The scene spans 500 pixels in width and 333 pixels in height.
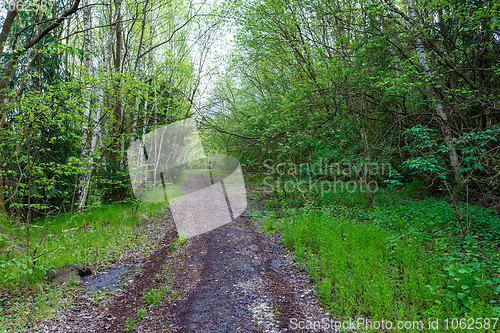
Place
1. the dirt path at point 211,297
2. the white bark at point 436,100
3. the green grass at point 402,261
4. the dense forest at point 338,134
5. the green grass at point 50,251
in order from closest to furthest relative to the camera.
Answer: the green grass at point 402,261
the dirt path at point 211,297
the green grass at point 50,251
the dense forest at point 338,134
the white bark at point 436,100

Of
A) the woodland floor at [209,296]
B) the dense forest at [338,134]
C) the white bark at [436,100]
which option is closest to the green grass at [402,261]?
the dense forest at [338,134]

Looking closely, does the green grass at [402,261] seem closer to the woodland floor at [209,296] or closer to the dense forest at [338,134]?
the dense forest at [338,134]

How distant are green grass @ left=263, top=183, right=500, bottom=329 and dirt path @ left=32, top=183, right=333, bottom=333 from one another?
45cm

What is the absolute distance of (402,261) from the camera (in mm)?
4441

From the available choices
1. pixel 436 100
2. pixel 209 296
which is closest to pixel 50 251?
pixel 209 296

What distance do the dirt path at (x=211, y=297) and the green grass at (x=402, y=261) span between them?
1.49 ft

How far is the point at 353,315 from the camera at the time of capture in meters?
3.36

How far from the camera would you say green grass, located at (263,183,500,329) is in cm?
325

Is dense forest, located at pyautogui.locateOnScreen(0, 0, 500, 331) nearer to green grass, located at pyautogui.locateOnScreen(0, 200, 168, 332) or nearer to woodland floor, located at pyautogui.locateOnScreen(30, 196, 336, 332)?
green grass, located at pyautogui.locateOnScreen(0, 200, 168, 332)

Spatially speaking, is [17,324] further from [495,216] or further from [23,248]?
[495,216]

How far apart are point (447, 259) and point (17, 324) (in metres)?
6.13

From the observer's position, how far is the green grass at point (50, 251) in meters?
3.71

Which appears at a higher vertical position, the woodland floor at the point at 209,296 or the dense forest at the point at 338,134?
the dense forest at the point at 338,134

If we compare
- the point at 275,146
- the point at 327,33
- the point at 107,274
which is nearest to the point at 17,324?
the point at 107,274
